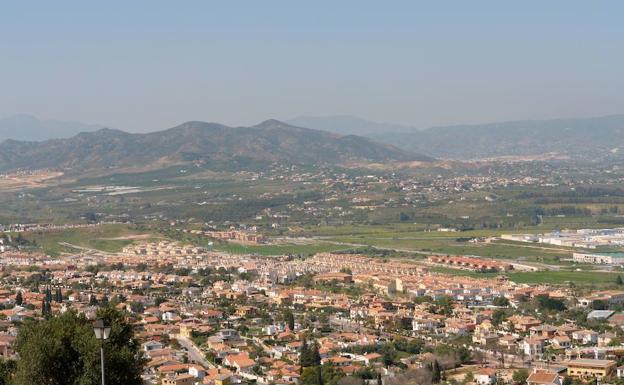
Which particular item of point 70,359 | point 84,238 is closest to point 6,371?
point 70,359

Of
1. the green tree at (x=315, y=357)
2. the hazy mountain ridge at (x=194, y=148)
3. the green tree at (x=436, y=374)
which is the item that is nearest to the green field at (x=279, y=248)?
the green tree at (x=315, y=357)

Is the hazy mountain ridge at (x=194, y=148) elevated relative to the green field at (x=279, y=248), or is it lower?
elevated

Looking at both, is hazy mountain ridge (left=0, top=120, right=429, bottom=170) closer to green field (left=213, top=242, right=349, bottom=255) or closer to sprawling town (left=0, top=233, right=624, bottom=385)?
green field (left=213, top=242, right=349, bottom=255)

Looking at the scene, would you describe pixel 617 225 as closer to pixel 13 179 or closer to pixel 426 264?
pixel 426 264

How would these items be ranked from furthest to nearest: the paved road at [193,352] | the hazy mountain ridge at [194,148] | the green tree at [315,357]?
the hazy mountain ridge at [194,148]
the paved road at [193,352]
the green tree at [315,357]

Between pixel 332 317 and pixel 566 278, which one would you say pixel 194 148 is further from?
pixel 332 317

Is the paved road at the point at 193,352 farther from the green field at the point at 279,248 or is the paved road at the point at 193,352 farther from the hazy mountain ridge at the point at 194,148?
the hazy mountain ridge at the point at 194,148

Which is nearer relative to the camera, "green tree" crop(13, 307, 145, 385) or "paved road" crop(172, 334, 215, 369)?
"green tree" crop(13, 307, 145, 385)

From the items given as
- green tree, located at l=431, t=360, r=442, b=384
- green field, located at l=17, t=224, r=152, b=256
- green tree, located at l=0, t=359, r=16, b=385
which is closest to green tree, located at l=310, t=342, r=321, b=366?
green tree, located at l=431, t=360, r=442, b=384

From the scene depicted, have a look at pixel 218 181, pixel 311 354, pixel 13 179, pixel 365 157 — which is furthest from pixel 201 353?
pixel 365 157
